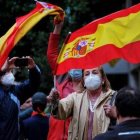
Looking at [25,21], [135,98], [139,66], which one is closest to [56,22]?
[25,21]

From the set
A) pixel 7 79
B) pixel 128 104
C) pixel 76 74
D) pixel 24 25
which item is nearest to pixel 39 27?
→ pixel 76 74

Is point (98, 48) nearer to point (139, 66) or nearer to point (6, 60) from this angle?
point (6, 60)

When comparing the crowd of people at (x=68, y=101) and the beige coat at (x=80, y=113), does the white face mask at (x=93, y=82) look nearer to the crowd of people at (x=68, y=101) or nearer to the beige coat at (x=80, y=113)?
the crowd of people at (x=68, y=101)

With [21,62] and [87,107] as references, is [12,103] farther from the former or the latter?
[87,107]

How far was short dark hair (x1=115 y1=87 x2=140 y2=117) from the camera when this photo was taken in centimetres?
482

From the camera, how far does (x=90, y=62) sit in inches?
260

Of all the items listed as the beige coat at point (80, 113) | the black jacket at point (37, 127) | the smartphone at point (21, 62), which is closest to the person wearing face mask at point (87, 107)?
the beige coat at point (80, 113)

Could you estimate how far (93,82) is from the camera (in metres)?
6.94

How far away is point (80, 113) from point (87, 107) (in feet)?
0.32

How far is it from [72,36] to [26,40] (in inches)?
258

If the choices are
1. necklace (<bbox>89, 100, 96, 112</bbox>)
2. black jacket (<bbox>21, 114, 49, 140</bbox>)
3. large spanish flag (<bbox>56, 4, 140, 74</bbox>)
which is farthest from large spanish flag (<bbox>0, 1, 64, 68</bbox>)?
black jacket (<bbox>21, 114, 49, 140</bbox>)

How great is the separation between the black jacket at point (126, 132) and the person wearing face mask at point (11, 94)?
8.50 ft

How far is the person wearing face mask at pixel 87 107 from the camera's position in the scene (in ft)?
22.3

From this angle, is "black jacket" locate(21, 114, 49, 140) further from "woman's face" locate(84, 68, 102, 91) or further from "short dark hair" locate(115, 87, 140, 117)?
"short dark hair" locate(115, 87, 140, 117)
